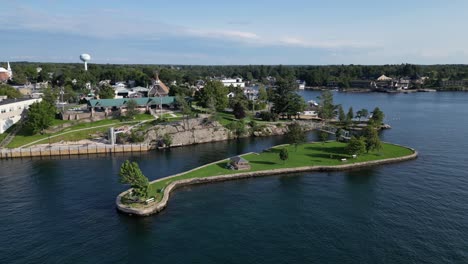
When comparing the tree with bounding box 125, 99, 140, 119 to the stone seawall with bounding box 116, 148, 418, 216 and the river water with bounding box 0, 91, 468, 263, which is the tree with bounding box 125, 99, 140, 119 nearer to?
the river water with bounding box 0, 91, 468, 263

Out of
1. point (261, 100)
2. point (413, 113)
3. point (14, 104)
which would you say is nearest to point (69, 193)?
point (14, 104)

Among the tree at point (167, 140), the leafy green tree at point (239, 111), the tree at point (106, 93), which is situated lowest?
the tree at point (167, 140)

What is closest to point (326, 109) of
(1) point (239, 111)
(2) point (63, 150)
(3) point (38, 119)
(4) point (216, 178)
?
(1) point (239, 111)

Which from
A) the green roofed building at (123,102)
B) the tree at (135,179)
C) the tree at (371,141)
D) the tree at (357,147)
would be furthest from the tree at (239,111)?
the tree at (135,179)

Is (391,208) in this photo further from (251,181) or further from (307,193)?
(251,181)

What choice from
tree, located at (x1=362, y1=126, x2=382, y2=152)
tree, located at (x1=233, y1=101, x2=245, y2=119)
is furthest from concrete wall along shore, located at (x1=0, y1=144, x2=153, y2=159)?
tree, located at (x1=362, y1=126, x2=382, y2=152)

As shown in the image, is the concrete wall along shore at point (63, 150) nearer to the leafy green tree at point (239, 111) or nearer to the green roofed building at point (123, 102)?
the green roofed building at point (123, 102)
